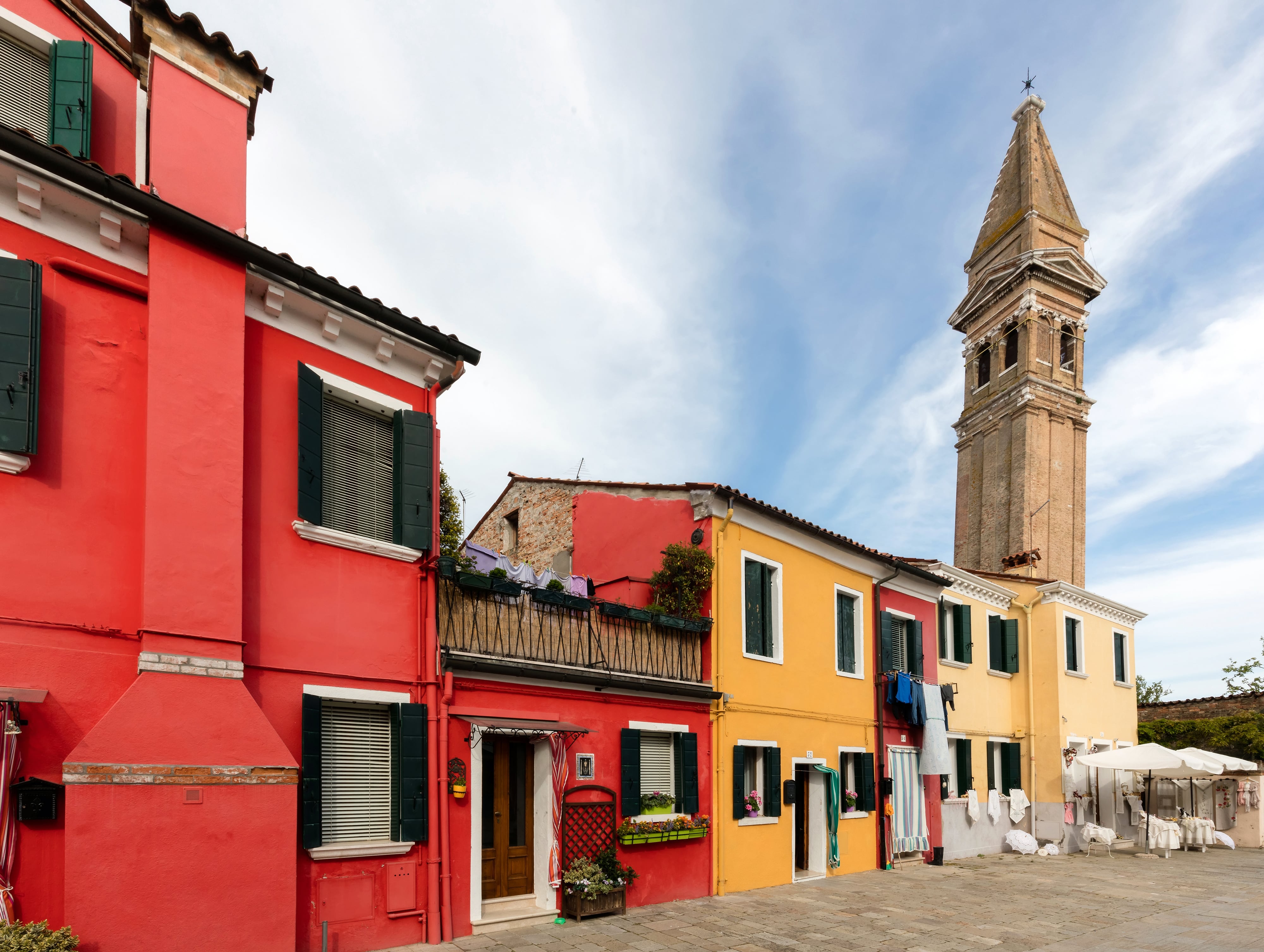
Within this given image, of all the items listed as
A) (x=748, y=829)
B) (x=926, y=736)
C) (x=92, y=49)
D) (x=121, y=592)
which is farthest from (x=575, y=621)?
(x=926, y=736)

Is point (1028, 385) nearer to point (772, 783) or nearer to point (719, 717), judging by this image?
point (772, 783)

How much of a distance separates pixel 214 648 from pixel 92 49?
18.6ft

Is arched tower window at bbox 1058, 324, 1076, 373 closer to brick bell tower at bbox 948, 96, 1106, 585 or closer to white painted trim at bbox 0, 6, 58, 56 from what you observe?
brick bell tower at bbox 948, 96, 1106, 585

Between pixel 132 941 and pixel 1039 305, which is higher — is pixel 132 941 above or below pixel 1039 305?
below

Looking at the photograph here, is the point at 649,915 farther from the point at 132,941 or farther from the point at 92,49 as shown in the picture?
the point at 92,49

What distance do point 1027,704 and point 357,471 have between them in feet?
62.2

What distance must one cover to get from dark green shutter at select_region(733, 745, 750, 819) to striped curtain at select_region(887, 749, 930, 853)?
Answer: 4.83 meters

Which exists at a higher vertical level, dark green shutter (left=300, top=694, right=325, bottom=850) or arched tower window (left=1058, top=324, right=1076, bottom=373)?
arched tower window (left=1058, top=324, right=1076, bottom=373)

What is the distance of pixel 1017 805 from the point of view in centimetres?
2094

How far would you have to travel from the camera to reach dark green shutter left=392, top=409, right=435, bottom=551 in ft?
30.6

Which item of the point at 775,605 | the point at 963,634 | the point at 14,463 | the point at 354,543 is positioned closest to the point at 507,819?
the point at 354,543

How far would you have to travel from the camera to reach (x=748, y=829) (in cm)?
1326

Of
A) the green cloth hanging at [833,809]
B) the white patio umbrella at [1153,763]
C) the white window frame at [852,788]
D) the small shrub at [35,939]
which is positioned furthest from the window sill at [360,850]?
the white patio umbrella at [1153,763]

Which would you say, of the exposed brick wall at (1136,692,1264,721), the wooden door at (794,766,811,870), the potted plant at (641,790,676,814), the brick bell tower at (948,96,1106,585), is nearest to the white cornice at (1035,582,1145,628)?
the exposed brick wall at (1136,692,1264,721)
